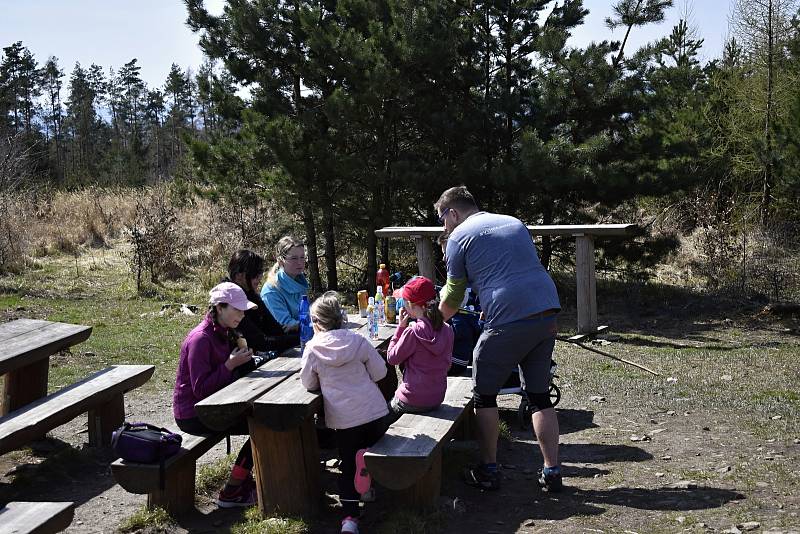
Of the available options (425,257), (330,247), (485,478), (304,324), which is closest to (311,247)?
(330,247)

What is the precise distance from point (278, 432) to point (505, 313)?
4.69 feet

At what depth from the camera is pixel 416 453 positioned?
4062mm

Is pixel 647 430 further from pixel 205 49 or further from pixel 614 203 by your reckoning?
pixel 205 49

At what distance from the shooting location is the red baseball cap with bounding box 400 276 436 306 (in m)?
4.75

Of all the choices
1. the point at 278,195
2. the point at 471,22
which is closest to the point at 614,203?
the point at 471,22

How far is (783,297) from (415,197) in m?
6.03

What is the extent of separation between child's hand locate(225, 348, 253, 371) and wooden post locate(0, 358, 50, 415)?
2.46 meters

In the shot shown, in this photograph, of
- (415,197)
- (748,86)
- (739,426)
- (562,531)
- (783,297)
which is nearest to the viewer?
(562,531)

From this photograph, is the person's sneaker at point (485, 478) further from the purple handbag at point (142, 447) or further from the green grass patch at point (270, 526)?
the purple handbag at point (142, 447)

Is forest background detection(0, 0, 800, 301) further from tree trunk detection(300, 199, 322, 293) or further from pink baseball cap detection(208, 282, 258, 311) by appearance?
pink baseball cap detection(208, 282, 258, 311)

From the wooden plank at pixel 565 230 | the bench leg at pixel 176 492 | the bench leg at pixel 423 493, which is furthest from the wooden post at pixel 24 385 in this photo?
the wooden plank at pixel 565 230

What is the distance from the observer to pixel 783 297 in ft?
41.2

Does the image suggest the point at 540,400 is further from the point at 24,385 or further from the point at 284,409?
the point at 24,385

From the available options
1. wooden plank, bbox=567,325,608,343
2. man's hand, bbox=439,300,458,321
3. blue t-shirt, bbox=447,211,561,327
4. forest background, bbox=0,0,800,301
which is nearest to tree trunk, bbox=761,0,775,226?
forest background, bbox=0,0,800,301
